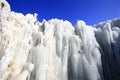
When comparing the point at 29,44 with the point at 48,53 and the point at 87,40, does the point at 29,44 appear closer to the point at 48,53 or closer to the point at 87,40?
the point at 48,53

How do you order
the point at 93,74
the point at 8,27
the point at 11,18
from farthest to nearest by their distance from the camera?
the point at 93,74 → the point at 11,18 → the point at 8,27

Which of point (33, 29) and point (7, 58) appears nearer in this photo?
point (7, 58)

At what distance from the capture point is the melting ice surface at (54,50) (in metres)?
11.8

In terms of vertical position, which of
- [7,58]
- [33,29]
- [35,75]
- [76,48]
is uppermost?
[33,29]

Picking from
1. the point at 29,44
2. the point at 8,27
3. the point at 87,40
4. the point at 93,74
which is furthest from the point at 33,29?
the point at 93,74

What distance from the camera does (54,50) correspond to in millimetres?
14734

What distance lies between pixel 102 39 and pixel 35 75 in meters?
7.06

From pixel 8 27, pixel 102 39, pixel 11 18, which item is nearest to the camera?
pixel 8 27

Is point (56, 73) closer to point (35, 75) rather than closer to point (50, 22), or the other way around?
point (35, 75)

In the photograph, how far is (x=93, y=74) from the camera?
13.7m

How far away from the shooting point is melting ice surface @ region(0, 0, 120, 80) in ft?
38.8

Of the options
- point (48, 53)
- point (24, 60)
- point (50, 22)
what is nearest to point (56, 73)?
point (48, 53)

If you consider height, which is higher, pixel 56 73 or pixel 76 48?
pixel 76 48

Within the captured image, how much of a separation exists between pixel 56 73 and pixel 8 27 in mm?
4906
